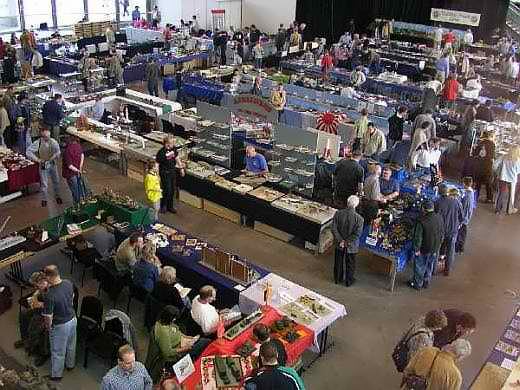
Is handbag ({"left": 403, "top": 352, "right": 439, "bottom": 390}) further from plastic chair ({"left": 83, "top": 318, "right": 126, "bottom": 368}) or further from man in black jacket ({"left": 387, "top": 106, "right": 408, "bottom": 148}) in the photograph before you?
man in black jacket ({"left": 387, "top": 106, "right": 408, "bottom": 148})

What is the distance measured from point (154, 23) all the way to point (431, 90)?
42.9ft

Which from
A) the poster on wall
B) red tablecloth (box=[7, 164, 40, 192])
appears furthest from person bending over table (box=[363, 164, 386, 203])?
the poster on wall

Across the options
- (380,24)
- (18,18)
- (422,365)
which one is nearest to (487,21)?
(380,24)

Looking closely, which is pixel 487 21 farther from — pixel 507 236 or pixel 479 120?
pixel 507 236

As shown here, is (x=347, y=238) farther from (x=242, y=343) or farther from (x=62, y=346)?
(x=62, y=346)

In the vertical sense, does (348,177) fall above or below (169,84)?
above

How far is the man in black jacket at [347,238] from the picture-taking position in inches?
312

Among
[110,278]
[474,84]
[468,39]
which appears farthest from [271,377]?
[468,39]

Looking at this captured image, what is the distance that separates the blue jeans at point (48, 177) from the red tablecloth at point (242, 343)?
17.2 ft

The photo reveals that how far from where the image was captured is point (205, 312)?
20.5 ft

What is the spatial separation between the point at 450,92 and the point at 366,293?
25.6 ft

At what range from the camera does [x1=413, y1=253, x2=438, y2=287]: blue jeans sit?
8227 millimetres

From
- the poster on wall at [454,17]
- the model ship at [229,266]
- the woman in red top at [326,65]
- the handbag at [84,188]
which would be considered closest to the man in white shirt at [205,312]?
the model ship at [229,266]

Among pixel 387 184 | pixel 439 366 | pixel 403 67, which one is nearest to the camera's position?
pixel 439 366
